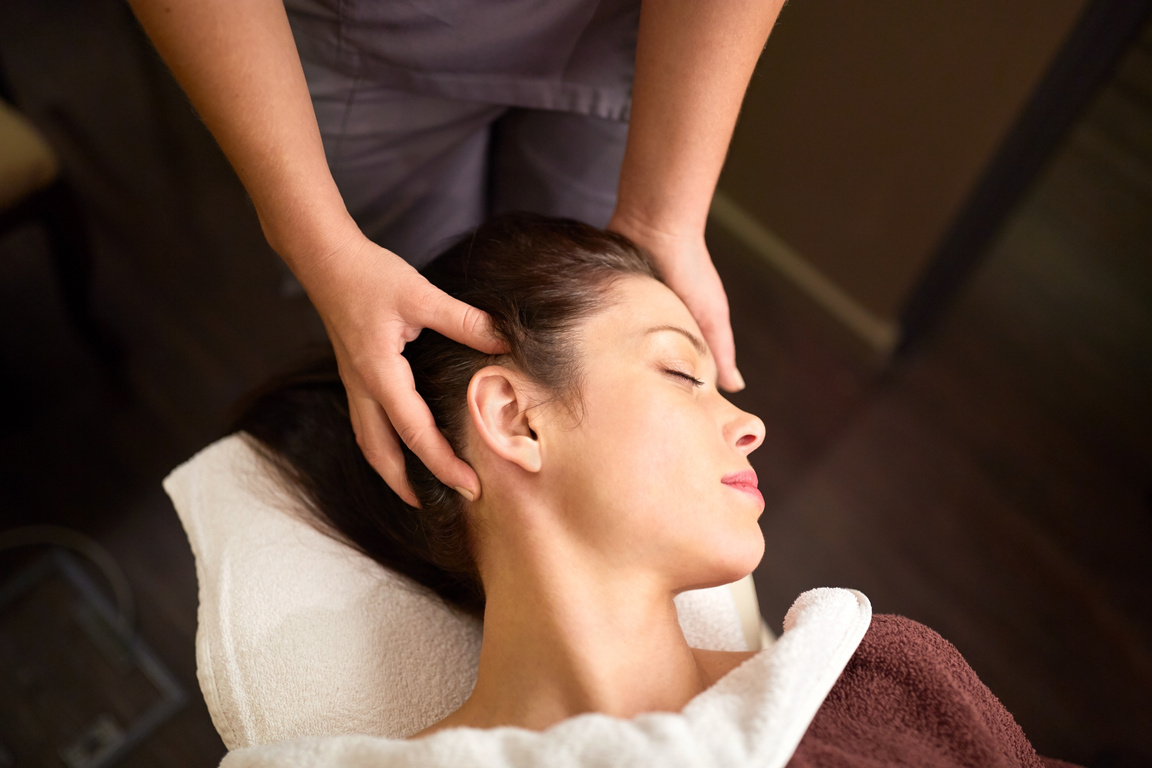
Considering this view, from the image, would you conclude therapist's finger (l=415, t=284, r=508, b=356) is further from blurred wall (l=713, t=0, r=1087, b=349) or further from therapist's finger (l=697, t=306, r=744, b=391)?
blurred wall (l=713, t=0, r=1087, b=349)

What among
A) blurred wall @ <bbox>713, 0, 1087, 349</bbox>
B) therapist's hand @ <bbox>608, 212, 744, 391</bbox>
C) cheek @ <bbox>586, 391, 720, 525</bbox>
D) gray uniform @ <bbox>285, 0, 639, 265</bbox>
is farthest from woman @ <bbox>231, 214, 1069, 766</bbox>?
blurred wall @ <bbox>713, 0, 1087, 349</bbox>

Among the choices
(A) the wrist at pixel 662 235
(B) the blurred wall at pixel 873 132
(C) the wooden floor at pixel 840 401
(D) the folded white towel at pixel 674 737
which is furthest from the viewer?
(C) the wooden floor at pixel 840 401

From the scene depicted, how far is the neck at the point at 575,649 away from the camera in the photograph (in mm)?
799

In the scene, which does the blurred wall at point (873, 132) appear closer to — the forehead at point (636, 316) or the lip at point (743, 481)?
the forehead at point (636, 316)

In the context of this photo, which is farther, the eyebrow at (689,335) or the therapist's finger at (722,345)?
the therapist's finger at (722,345)

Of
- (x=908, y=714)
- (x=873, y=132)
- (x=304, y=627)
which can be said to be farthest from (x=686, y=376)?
(x=873, y=132)

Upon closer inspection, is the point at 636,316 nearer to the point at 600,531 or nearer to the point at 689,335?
the point at 689,335

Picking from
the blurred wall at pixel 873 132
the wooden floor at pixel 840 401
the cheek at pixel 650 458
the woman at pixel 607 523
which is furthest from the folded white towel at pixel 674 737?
the blurred wall at pixel 873 132

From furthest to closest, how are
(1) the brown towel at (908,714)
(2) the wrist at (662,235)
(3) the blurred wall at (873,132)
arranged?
(3) the blurred wall at (873,132)
(2) the wrist at (662,235)
(1) the brown towel at (908,714)

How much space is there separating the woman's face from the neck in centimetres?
4

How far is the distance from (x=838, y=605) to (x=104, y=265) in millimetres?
1971

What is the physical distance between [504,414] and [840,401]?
137 centimetres

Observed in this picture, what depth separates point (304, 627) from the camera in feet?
3.06

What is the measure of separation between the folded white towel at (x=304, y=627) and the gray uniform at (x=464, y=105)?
0.44m
